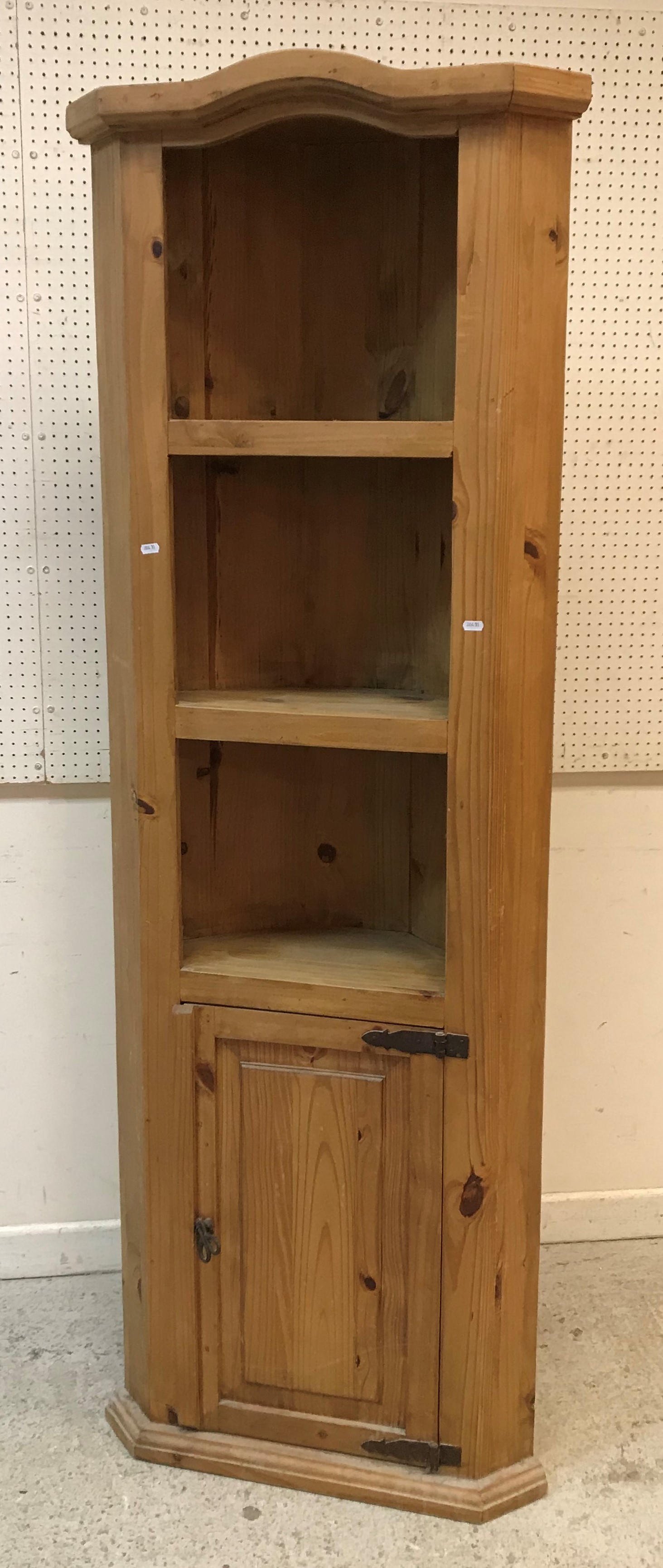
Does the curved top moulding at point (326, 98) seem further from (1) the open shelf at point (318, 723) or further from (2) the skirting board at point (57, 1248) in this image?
(2) the skirting board at point (57, 1248)

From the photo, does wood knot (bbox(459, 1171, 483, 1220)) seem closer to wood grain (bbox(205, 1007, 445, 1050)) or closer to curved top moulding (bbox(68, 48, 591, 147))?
wood grain (bbox(205, 1007, 445, 1050))

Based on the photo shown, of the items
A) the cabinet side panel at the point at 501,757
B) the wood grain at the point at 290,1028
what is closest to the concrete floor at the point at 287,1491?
the cabinet side panel at the point at 501,757

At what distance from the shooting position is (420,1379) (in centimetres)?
187

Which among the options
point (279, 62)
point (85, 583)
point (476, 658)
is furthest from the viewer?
point (85, 583)

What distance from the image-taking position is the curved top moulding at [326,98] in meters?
1.51

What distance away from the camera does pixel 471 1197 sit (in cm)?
180

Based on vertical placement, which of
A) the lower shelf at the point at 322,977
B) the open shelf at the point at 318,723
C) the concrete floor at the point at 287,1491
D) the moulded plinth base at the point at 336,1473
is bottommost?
the concrete floor at the point at 287,1491

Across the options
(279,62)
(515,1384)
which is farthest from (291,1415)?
(279,62)

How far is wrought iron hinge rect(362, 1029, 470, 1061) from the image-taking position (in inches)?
69.3

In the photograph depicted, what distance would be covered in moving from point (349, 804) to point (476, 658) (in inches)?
18.9

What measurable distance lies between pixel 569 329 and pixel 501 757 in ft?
3.21

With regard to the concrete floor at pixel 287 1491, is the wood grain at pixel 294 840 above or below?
above

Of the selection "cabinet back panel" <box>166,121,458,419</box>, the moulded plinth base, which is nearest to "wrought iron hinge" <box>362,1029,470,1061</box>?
the moulded plinth base

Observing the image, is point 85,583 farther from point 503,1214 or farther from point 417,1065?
point 503,1214
